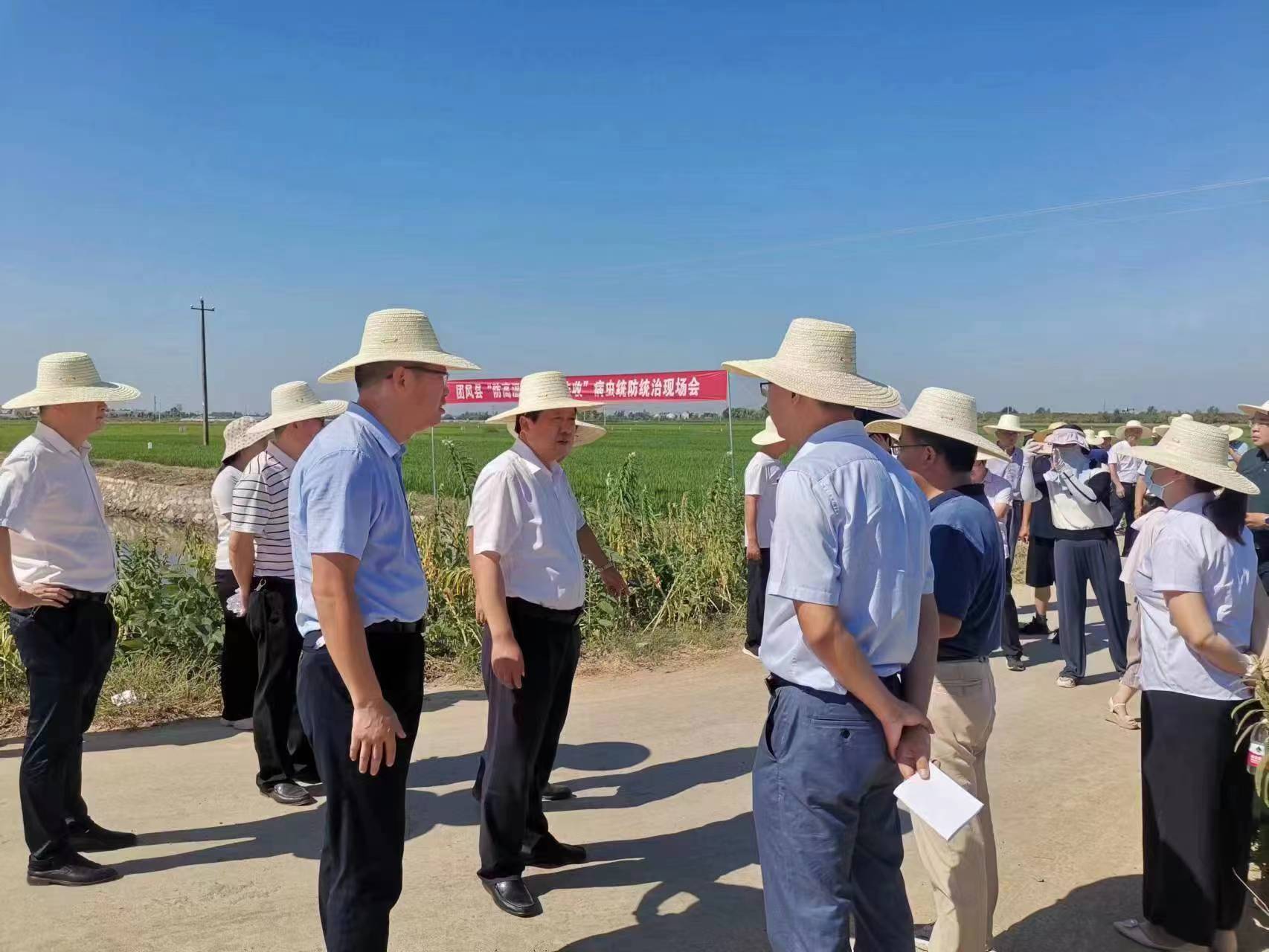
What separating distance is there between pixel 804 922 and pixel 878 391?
4.36 feet

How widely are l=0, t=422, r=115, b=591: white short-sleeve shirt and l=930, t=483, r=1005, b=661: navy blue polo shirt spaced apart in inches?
124

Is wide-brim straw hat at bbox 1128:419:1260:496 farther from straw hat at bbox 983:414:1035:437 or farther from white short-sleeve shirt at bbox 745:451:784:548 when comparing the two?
straw hat at bbox 983:414:1035:437

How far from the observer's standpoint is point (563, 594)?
11.6 feet

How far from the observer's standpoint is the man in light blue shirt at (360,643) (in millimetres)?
2340

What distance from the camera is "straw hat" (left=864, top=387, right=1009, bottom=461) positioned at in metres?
2.82

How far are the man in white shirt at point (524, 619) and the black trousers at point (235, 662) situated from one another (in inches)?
74.7

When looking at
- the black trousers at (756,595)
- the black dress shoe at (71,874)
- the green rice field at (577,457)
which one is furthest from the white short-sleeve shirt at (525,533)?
the green rice field at (577,457)

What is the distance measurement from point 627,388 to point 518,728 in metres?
7.54

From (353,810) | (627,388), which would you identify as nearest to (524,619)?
(353,810)

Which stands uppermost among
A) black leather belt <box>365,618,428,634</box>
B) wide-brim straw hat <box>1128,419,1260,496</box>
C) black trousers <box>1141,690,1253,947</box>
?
wide-brim straw hat <box>1128,419,1260,496</box>

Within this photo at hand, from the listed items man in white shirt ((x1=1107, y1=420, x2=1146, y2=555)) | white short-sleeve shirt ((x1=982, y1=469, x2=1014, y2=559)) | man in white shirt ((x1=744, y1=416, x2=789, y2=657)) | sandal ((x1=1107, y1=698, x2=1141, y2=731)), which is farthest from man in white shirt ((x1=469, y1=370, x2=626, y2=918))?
man in white shirt ((x1=1107, y1=420, x2=1146, y2=555))

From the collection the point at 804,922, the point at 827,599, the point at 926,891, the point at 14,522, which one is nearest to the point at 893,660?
the point at 827,599

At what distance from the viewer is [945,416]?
114 inches

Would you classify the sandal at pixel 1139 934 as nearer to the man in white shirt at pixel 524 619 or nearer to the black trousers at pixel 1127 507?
the man in white shirt at pixel 524 619
